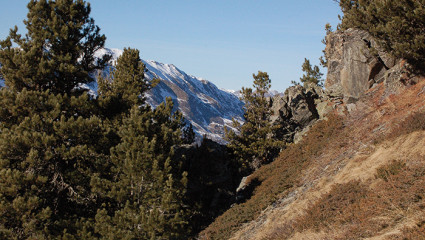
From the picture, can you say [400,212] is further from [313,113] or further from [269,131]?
[313,113]

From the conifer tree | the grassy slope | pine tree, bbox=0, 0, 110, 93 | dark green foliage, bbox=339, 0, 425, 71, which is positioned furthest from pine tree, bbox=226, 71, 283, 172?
pine tree, bbox=0, 0, 110, 93

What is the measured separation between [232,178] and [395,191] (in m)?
25.7

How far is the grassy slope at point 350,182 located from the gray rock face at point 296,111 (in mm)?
8776

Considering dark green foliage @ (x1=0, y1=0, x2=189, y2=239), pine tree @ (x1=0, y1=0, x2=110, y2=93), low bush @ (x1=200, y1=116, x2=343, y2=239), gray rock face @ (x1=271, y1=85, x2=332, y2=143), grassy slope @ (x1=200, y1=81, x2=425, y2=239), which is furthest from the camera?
gray rock face @ (x1=271, y1=85, x2=332, y2=143)

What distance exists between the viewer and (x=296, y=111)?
1416 inches

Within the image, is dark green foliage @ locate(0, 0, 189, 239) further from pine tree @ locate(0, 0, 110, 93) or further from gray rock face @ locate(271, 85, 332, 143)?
gray rock face @ locate(271, 85, 332, 143)

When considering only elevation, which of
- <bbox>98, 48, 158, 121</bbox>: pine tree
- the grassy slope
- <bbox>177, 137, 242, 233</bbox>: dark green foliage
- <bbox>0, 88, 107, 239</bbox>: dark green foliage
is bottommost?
the grassy slope

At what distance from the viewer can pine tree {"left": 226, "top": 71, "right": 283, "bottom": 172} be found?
33.2 m

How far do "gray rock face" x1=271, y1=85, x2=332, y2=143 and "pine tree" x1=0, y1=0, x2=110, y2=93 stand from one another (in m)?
24.1

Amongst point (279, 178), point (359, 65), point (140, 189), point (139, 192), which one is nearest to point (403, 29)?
point (359, 65)

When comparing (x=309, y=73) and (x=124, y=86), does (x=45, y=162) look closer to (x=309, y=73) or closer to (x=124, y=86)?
(x=124, y=86)

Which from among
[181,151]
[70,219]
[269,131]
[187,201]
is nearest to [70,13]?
[70,219]

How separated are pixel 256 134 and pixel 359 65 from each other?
13629 millimetres

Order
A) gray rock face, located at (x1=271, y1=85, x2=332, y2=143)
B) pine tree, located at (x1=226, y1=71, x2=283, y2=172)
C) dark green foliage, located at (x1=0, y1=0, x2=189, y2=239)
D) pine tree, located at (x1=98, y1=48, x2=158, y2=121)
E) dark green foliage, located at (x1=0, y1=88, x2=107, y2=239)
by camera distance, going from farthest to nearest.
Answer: gray rock face, located at (x1=271, y1=85, x2=332, y2=143)
pine tree, located at (x1=226, y1=71, x2=283, y2=172)
pine tree, located at (x1=98, y1=48, x2=158, y2=121)
dark green foliage, located at (x1=0, y1=0, x2=189, y2=239)
dark green foliage, located at (x1=0, y1=88, x2=107, y2=239)
